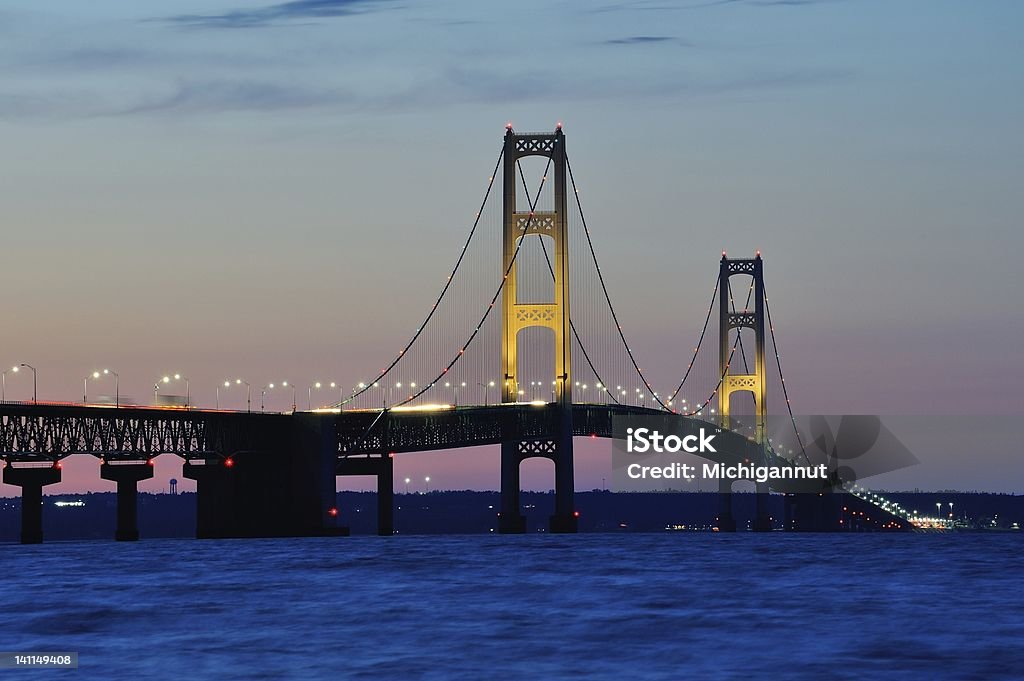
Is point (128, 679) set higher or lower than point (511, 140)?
lower

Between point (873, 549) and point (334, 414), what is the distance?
34.4 metres

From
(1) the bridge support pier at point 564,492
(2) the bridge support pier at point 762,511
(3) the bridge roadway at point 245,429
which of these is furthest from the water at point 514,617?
(2) the bridge support pier at point 762,511

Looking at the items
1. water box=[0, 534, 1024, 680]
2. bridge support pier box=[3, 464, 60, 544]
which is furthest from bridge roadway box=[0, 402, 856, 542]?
water box=[0, 534, 1024, 680]

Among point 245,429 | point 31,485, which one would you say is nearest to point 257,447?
point 245,429

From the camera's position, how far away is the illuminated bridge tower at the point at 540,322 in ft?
388

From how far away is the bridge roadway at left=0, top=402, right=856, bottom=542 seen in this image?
10744 cm

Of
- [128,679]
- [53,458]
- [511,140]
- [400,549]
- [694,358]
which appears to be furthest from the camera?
[694,358]

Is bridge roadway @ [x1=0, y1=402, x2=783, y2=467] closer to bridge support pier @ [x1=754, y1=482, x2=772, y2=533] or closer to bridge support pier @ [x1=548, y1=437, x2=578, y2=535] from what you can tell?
bridge support pier @ [x1=548, y1=437, x2=578, y2=535]

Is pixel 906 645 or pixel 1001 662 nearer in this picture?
pixel 1001 662

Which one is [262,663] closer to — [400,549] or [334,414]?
[400,549]

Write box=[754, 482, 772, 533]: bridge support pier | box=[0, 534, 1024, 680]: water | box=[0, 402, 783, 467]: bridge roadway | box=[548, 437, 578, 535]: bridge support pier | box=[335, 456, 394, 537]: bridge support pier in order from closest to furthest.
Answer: box=[0, 534, 1024, 680]: water → box=[0, 402, 783, 467]: bridge roadway → box=[548, 437, 578, 535]: bridge support pier → box=[335, 456, 394, 537]: bridge support pier → box=[754, 482, 772, 533]: bridge support pier

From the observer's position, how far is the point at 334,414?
117 m

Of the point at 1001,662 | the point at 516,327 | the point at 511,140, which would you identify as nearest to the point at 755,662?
the point at 1001,662

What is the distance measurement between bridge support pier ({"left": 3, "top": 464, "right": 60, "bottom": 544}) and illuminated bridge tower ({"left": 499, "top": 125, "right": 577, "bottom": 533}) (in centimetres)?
2854
